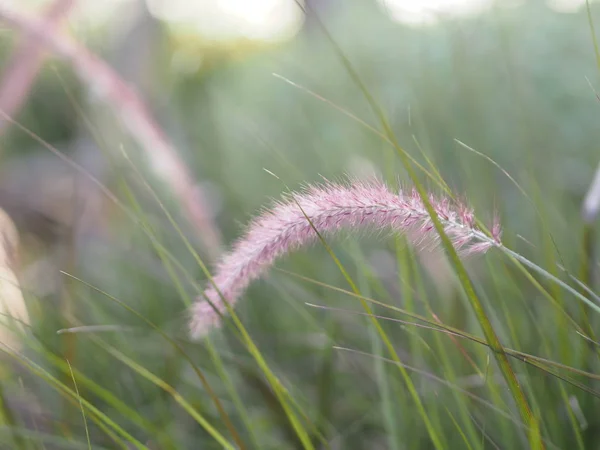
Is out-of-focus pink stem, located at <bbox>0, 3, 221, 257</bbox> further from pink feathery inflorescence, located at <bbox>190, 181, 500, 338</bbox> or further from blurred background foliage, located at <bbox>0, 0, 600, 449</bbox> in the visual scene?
pink feathery inflorescence, located at <bbox>190, 181, 500, 338</bbox>

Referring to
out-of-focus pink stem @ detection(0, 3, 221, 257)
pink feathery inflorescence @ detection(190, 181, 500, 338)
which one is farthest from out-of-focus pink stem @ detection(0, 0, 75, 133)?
pink feathery inflorescence @ detection(190, 181, 500, 338)

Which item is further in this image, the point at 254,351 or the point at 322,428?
the point at 322,428

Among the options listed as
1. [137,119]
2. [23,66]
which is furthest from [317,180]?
[23,66]

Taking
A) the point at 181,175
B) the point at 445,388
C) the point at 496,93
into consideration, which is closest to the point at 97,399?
the point at 181,175

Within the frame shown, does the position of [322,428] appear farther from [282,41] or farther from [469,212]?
[282,41]

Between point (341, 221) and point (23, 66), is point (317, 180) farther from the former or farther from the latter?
point (341, 221)

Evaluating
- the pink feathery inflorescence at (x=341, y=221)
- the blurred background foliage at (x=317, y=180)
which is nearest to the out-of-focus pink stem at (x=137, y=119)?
the blurred background foliage at (x=317, y=180)

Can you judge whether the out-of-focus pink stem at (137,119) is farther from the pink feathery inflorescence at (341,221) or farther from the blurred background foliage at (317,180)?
the pink feathery inflorescence at (341,221)
